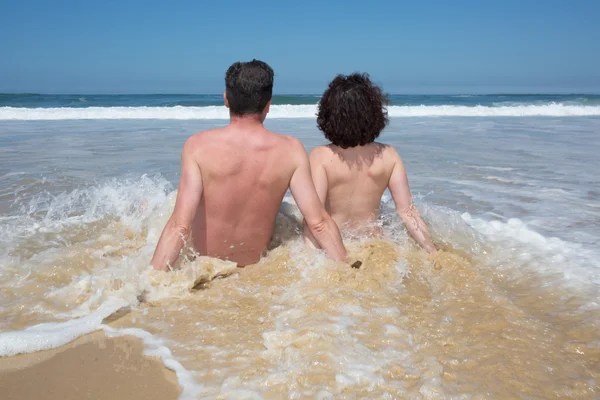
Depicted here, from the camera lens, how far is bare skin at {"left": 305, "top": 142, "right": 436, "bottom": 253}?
144 inches

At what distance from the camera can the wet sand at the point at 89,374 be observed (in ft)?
6.80

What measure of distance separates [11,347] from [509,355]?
7.57 ft

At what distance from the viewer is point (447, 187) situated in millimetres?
6465

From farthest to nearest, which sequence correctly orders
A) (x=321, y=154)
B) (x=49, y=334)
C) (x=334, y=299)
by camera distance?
(x=321, y=154) → (x=334, y=299) → (x=49, y=334)

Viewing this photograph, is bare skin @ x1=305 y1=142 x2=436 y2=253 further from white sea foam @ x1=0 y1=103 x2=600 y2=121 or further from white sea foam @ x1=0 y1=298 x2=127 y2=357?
white sea foam @ x1=0 y1=103 x2=600 y2=121

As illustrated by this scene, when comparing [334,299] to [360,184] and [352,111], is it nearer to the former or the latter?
[360,184]

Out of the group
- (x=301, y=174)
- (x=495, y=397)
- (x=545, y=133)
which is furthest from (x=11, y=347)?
(x=545, y=133)

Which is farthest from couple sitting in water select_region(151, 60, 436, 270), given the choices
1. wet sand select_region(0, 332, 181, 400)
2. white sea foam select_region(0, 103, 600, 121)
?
white sea foam select_region(0, 103, 600, 121)

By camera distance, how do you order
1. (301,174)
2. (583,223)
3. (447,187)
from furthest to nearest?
A: (447,187)
(583,223)
(301,174)

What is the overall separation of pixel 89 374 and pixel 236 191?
1.38 m

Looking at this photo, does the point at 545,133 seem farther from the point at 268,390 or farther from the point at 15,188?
the point at 268,390

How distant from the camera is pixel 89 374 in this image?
2.22m

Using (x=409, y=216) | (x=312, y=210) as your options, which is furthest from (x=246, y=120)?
(x=409, y=216)

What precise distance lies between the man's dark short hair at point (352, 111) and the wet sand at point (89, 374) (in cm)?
193
